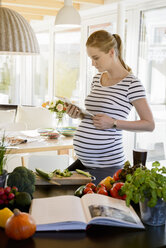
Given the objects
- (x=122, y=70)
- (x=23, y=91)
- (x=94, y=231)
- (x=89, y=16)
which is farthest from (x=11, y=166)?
(x=23, y=91)

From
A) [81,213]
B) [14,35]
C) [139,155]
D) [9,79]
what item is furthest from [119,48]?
[9,79]

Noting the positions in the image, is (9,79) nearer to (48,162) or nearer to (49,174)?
(48,162)

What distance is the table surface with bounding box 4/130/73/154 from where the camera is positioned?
3.10m

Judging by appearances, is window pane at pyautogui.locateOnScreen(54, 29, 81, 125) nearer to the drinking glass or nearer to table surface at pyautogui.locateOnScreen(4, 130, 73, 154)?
table surface at pyautogui.locateOnScreen(4, 130, 73, 154)

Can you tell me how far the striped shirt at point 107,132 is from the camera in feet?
7.27

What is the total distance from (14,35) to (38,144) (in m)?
1.25

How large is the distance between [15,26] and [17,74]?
528 centimetres

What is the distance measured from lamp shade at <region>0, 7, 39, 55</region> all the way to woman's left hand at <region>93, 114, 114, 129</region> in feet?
2.26

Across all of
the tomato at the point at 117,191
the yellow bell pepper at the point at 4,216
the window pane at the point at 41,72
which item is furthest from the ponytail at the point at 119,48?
the window pane at the point at 41,72

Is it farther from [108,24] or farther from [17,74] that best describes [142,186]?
[17,74]

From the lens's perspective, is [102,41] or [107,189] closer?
[107,189]

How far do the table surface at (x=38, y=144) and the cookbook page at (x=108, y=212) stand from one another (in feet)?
5.06

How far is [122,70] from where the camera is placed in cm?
230

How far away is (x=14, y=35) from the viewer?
7.55 feet
